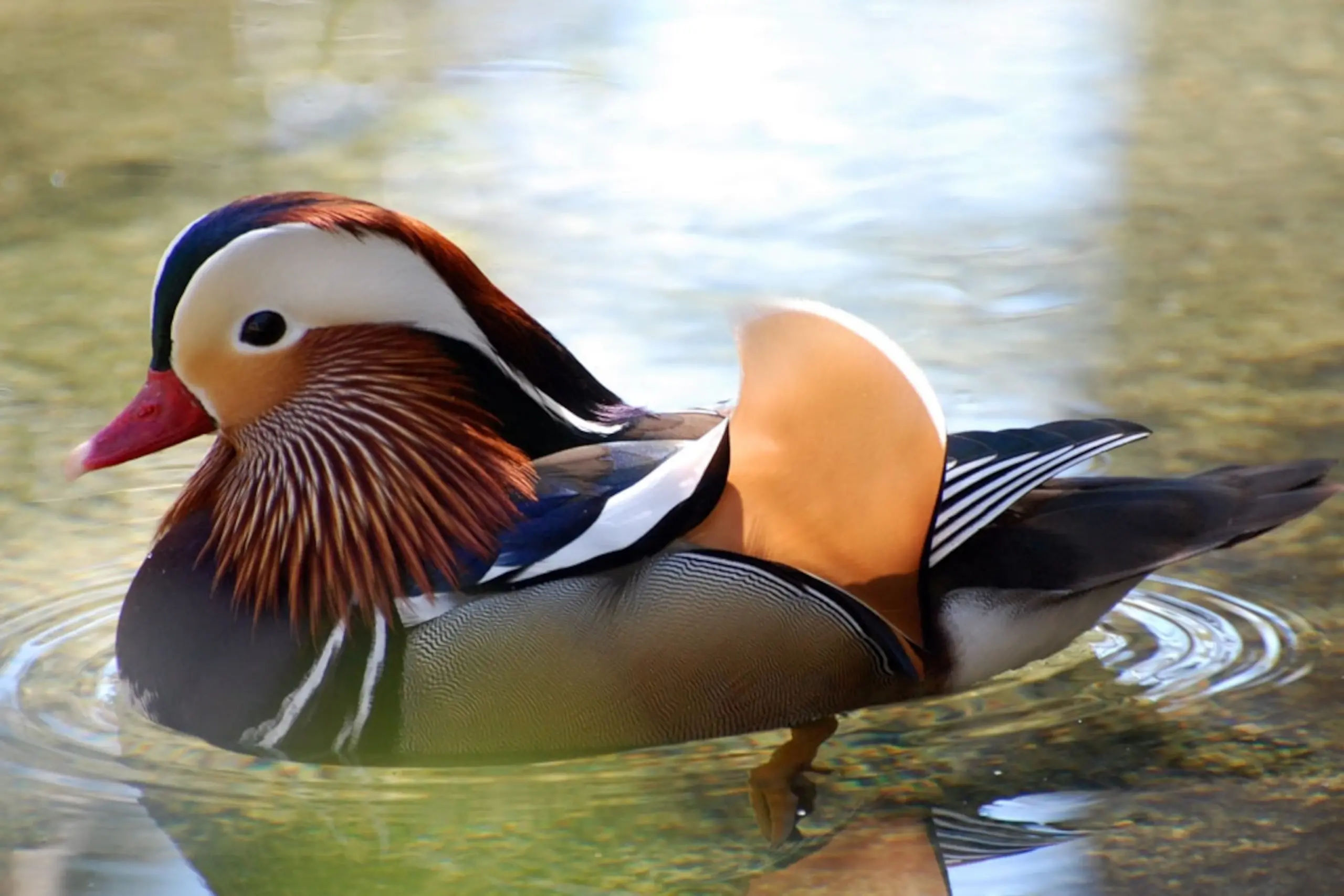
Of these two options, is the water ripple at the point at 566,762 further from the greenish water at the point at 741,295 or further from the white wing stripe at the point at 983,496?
the white wing stripe at the point at 983,496

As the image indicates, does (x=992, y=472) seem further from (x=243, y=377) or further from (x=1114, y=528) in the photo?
(x=243, y=377)

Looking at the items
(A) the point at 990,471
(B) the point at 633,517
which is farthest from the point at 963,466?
(B) the point at 633,517

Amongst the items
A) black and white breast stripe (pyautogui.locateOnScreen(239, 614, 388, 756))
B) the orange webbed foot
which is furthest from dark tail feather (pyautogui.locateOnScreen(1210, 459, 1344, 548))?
black and white breast stripe (pyautogui.locateOnScreen(239, 614, 388, 756))

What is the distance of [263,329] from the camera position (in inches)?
119

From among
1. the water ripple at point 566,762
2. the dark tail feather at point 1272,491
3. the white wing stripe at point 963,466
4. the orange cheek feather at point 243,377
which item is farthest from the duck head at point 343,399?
the dark tail feather at point 1272,491

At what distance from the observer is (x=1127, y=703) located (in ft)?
10.5

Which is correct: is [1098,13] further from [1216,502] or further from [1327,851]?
[1327,851]

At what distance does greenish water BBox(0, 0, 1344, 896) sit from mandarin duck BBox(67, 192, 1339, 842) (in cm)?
12

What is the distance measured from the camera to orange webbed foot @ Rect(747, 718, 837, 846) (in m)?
2.88

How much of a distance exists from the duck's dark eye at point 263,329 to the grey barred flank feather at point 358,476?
0.17 ft

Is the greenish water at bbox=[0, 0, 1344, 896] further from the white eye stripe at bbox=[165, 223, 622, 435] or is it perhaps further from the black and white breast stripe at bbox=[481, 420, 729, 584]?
the white eye stripe at bbox=[165, 223, 622, 435]

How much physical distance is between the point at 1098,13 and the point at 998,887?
5.34m

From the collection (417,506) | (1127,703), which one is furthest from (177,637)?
(1127,703)

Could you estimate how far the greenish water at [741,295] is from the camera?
2.88 m
